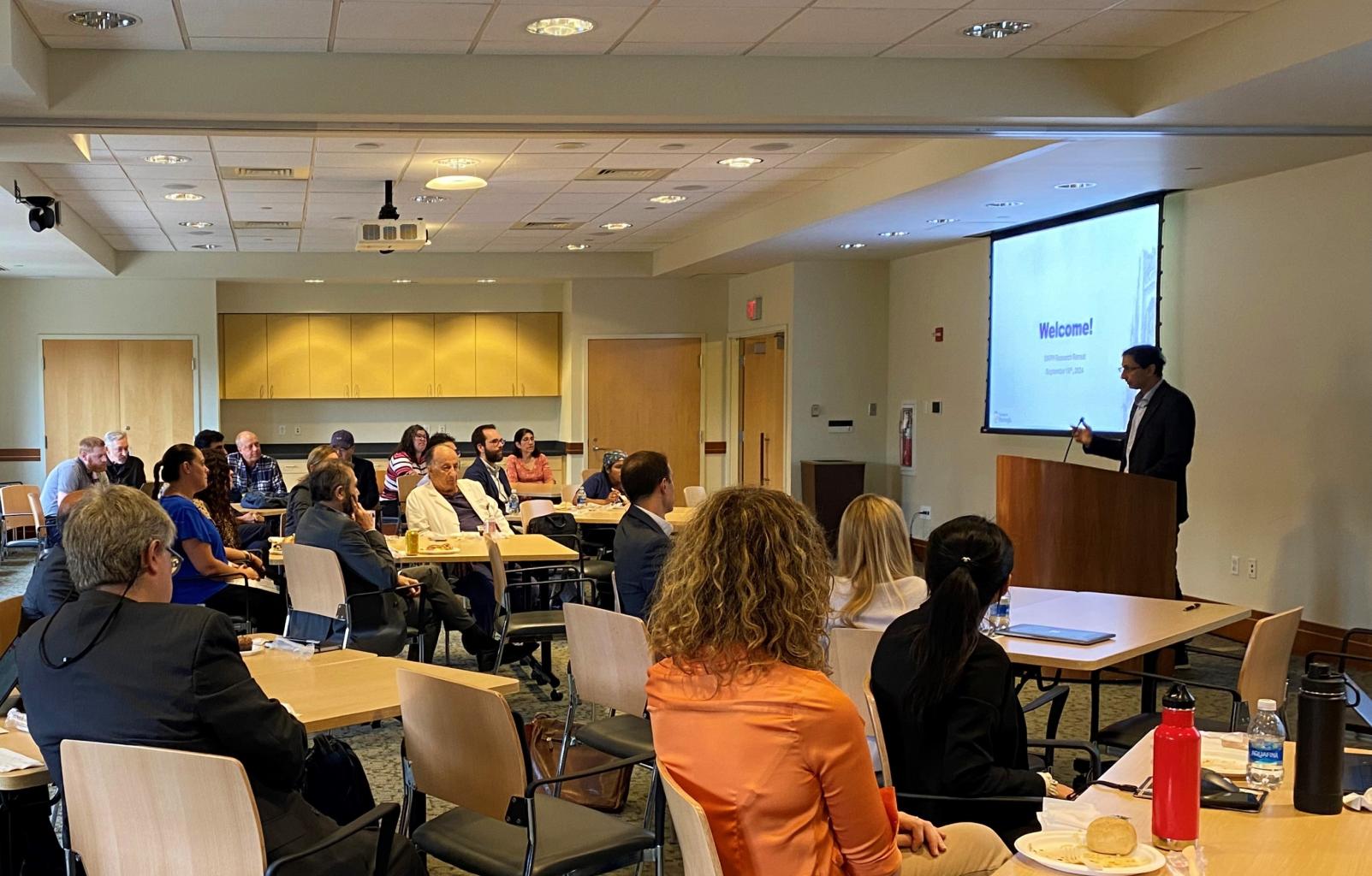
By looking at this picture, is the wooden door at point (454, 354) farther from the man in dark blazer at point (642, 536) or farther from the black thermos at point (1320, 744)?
the black thermos at point (1320, 744)

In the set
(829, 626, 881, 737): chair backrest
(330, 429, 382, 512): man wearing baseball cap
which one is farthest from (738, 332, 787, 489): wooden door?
(829, 626, 881, 737): chair backrest

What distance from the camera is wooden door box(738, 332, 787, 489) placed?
1365cm

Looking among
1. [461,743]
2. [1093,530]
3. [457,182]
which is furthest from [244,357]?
[461,743]

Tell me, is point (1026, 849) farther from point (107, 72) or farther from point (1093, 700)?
point (107, 72)

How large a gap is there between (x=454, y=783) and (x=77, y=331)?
1347cm

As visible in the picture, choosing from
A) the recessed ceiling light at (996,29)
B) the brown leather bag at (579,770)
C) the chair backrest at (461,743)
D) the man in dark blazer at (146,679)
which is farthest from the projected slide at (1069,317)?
the man in dark blazer at (146,679)

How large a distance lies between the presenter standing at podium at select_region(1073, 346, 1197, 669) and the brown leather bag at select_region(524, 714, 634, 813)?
11.9 feet

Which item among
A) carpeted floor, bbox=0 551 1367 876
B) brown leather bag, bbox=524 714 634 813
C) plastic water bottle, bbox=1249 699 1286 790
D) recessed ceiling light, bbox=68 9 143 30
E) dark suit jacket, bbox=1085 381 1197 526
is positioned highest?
recessed ceiling light, bbox=68 9 143 30

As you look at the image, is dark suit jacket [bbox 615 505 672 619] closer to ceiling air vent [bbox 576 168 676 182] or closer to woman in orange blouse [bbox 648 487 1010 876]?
woman in orange blouse [bbox 648 487 1010 876]

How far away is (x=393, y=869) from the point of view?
3.06 m

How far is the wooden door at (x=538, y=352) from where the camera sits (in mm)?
16250

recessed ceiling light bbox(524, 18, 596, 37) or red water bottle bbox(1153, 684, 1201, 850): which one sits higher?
recessed ceiling light bbox(524, 18, 596, 37)

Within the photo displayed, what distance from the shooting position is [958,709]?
9.89 feet

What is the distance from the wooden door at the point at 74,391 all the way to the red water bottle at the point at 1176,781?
14.7m
